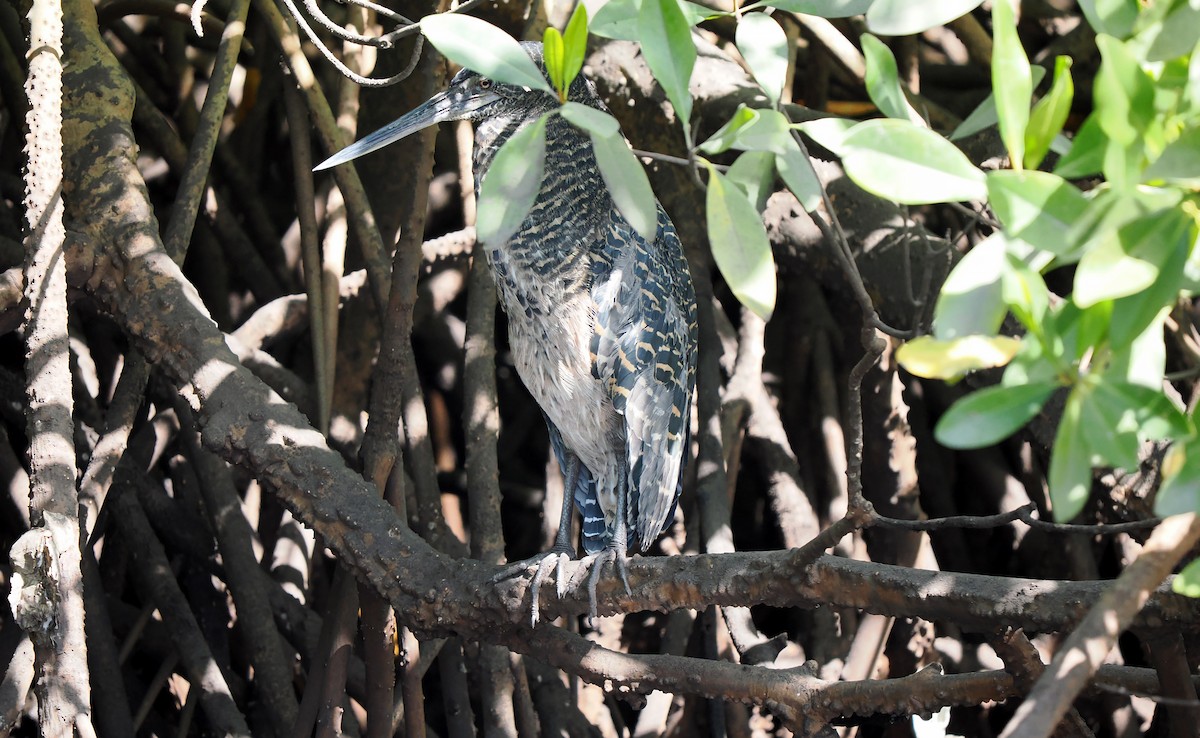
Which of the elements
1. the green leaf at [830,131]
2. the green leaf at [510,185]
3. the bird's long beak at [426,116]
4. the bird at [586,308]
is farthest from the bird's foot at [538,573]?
the green leaf at [830,131]

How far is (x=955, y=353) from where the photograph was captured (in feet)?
2.46

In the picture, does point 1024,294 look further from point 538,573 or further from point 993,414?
point 538,573

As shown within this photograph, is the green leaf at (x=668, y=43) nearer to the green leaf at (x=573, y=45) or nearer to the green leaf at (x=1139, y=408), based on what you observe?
the green leaf at (x=573, y=45)

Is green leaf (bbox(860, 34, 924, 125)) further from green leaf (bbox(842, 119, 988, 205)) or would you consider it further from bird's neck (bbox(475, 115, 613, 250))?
bird's neck (bbox(475, 115, 613, 250))

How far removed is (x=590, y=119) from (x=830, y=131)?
0.17 meters

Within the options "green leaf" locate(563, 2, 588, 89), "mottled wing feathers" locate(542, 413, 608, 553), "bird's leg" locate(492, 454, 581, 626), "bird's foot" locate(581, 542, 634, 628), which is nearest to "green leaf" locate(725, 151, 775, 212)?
"green leaf" locate(563, 2, 588, 89)

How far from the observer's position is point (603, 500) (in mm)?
2221

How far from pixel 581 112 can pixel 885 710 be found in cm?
90

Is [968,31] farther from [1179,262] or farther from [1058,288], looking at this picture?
[1179,262]

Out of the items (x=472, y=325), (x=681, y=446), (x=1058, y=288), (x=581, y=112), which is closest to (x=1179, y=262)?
(x=581, y=112)

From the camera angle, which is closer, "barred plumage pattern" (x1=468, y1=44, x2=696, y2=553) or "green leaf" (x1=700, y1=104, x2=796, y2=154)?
"green leaf" (x1=700, y1=104, x2=796, y2=154)

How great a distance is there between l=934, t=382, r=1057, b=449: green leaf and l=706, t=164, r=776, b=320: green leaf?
0.17 m

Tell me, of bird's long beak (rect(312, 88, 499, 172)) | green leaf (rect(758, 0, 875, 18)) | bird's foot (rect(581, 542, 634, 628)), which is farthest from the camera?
bird's long beak (rect(312, 88, 499, 172))

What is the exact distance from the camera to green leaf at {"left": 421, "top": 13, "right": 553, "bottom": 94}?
2.94ft
